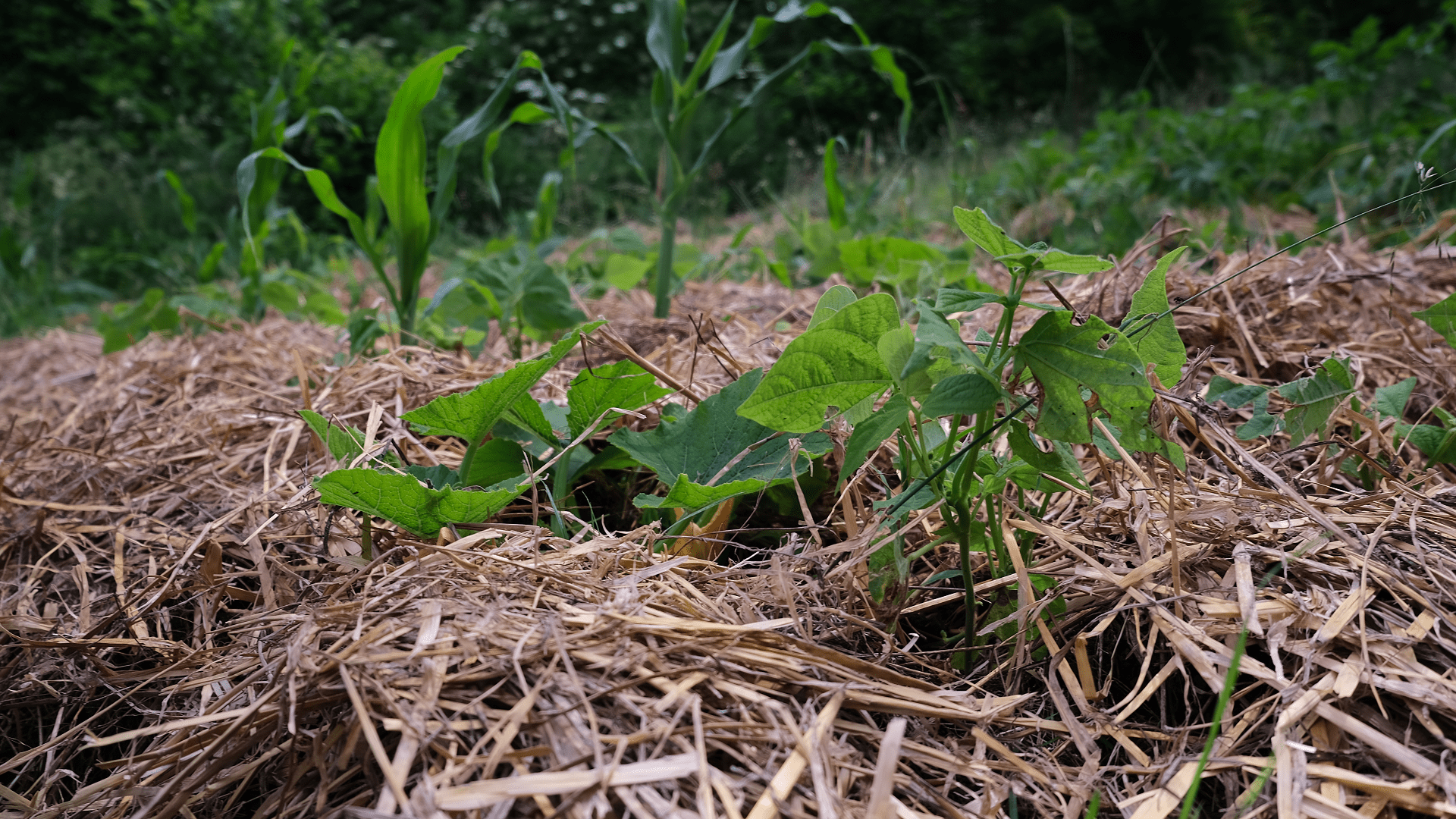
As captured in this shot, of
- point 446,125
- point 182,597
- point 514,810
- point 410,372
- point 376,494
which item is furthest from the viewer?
point 446,125

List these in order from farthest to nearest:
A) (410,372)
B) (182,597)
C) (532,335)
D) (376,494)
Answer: (532,335) < (410,372) < (182,597) < (376,494)

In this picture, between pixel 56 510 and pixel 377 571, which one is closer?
pixel 377 571

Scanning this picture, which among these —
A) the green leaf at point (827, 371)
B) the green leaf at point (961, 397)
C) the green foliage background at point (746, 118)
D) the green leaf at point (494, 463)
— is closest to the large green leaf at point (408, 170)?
the green foliage background at point (746, 118)

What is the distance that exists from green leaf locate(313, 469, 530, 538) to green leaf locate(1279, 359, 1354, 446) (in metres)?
0.84

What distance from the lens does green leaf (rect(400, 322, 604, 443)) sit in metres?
0.75

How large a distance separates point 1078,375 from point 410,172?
132 centimetres

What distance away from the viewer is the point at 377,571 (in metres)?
0.73

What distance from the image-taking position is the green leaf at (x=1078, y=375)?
556 millimetres

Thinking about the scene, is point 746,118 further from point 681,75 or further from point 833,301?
point 833,301

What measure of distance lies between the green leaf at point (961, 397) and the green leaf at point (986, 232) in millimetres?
99

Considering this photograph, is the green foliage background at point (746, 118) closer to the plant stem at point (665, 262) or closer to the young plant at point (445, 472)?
the plant stem at point (665, 262)

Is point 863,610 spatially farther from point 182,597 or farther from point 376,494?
point 182,597

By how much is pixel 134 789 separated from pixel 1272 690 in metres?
0.86

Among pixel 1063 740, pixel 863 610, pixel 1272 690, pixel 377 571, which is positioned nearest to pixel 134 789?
pixel 377 571
